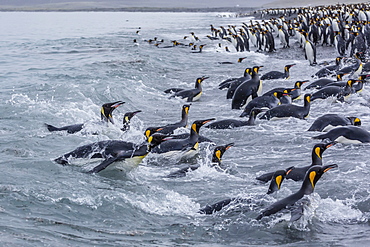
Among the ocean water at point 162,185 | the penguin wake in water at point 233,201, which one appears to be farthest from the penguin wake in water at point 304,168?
the penguin wake in water at point 233,201

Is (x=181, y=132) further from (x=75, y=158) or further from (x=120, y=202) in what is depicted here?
(x=120, y=202)

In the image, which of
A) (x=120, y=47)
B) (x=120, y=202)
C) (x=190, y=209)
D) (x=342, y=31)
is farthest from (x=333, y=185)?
(x=120, y=47)

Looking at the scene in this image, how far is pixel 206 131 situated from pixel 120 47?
1528 centimetres

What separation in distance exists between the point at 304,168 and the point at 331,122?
1.90 metres

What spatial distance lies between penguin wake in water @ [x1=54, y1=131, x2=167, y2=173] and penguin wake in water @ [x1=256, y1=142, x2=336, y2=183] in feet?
3.89

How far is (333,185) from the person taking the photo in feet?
15.9

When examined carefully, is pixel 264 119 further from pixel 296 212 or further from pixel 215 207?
pixel 296 212

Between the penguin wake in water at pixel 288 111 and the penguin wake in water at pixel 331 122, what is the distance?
30.3 inches

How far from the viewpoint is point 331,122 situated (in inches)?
267

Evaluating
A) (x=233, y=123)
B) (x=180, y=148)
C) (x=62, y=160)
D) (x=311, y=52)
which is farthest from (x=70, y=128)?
(x=311, y=52)

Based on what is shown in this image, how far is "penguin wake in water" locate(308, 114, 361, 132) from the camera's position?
Answer: 6730 millimetres

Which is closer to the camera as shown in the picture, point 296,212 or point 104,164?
point 296,212

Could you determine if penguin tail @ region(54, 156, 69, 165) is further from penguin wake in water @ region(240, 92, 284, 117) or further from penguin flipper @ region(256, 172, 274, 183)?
Answer: penguin wake in water @ region(240, 92, 284, 117)

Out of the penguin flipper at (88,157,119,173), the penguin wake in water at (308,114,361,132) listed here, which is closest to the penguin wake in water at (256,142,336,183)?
the penguin flipper at (88,157,119,173)
